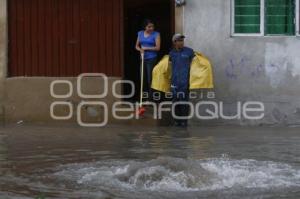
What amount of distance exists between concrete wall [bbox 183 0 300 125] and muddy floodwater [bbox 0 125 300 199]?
583mm

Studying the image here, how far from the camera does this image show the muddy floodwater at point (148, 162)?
693cm

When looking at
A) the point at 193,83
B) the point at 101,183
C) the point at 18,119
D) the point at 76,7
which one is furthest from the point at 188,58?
the point at 101,183

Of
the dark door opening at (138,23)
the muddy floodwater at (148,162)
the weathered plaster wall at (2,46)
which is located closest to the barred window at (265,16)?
the muddy floodwater at (148,162)

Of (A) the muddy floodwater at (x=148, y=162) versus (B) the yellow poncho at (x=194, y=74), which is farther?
(B) the yellow poncho at (x=194, y=74)

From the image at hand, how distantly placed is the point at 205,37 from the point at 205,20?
0.33 meters

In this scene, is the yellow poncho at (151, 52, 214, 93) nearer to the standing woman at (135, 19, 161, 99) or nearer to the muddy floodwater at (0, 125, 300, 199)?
the standing woman at (135, 19, 161, 99)

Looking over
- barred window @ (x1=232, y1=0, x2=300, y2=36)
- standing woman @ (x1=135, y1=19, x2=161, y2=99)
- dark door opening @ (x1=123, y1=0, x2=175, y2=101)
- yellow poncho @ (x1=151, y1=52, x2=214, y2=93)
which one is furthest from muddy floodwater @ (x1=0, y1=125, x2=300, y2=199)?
dark door opening @ (x1=123, y1=0, x2=175, y2=101)

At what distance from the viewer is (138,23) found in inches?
668

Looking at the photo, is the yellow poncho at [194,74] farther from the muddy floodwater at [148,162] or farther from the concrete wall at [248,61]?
the muddy floodwater at [148,162]

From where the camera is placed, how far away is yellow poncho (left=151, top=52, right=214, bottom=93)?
1286 cm

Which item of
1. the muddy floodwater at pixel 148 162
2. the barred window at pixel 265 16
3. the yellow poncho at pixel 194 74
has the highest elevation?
the barred window at pixel 265 16

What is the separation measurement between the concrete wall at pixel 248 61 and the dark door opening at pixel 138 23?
2493 mm

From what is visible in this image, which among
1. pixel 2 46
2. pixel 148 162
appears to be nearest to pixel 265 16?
pixel 2 46

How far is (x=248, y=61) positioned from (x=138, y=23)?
448 cm
